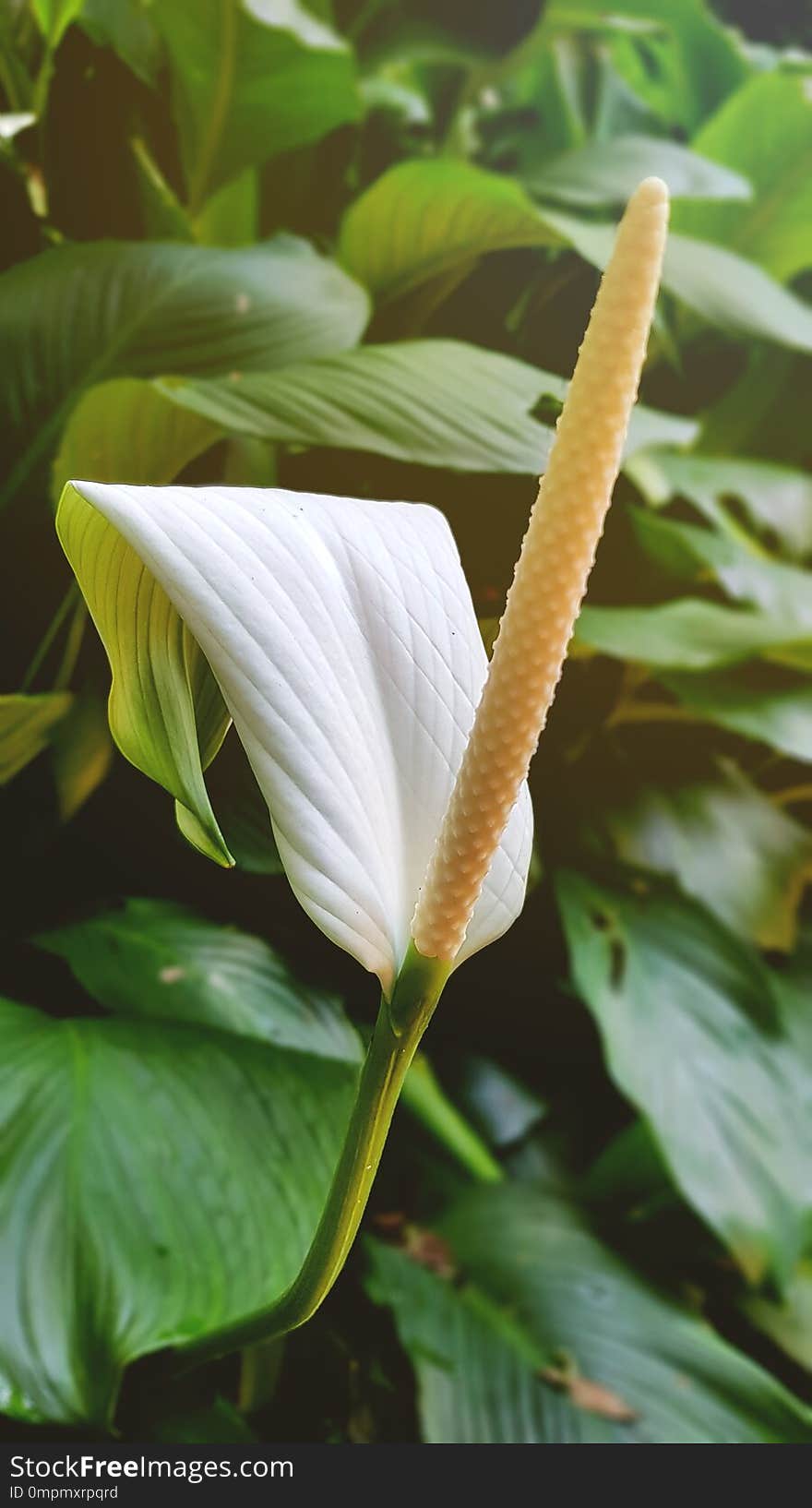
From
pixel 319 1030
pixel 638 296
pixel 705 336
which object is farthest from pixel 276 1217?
pixel 705 336

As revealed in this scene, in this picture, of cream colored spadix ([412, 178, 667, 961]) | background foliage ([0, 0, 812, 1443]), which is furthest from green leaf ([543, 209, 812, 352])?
cream colored spadix ([412, 178, 667, 961])

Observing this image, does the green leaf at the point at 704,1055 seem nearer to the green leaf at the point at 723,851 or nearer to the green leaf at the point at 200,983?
the green leaf at the point at 723,851

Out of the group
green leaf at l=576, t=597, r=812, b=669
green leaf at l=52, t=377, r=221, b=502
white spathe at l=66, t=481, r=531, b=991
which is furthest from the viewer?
green leaf at l=576, t=597, r=812, b=669

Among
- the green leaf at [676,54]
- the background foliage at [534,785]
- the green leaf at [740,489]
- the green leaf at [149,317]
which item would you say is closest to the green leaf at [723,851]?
the background foliage at [534,785]

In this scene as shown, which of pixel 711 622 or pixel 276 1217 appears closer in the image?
pixel 276 1217

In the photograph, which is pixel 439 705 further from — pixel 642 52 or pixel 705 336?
pixel 642 52

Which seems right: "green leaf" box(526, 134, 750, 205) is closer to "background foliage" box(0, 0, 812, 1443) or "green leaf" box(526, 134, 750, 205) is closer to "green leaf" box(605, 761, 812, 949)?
"background foliage" box(0, 0, 812, 1443)
